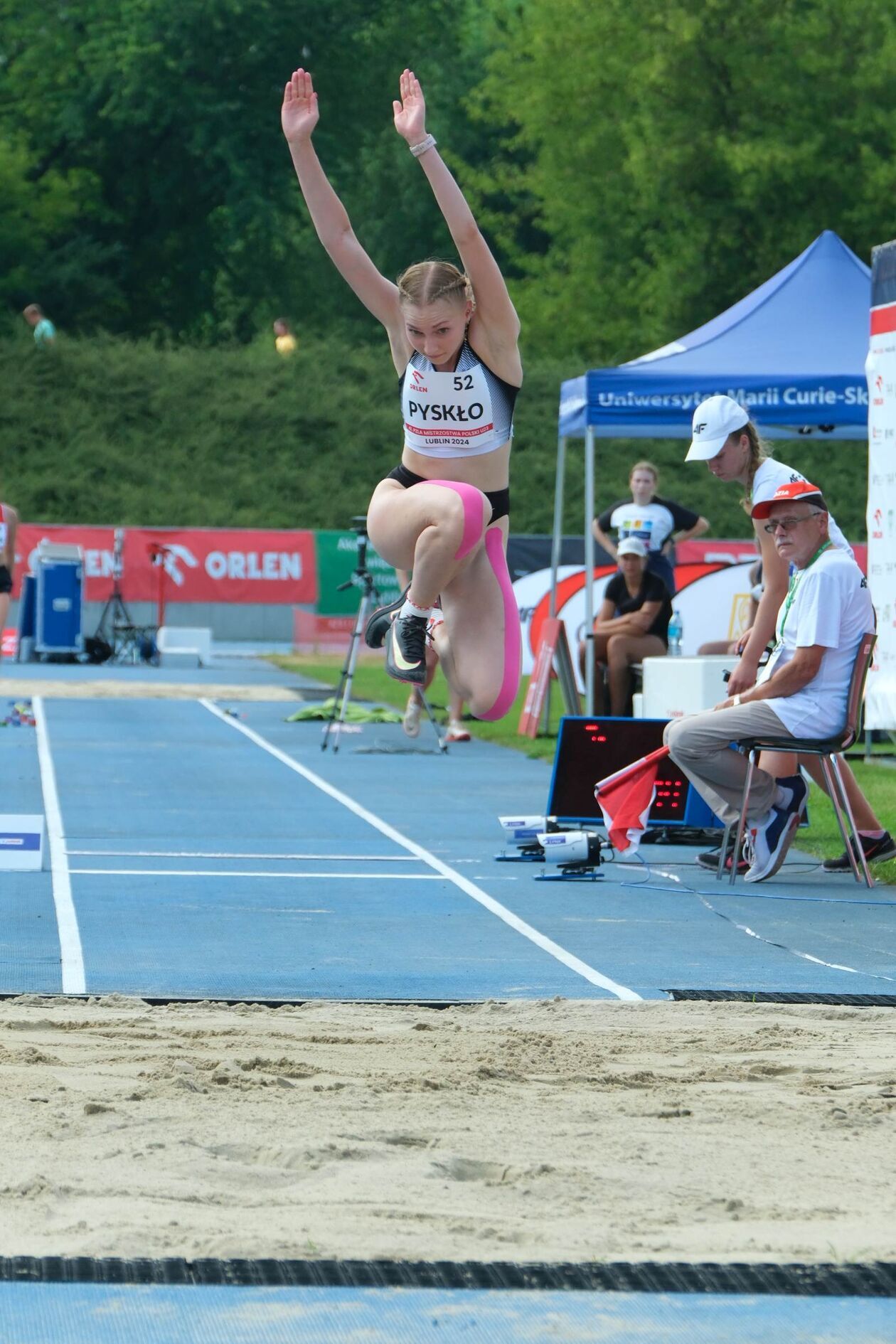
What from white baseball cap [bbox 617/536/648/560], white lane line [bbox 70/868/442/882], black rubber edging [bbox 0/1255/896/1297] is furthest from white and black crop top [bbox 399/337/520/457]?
white baseball cap [bbox 617/536/648/560]

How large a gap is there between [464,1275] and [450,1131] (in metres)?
0.92

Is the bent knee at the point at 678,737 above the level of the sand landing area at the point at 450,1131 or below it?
above

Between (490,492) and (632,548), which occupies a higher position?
(632,548)

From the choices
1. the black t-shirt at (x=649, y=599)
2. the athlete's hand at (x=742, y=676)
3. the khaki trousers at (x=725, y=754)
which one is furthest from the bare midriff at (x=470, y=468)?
the black t-shirt at (x=649, y=599)

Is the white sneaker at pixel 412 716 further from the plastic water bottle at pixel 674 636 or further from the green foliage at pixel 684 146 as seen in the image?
the green foliage at pixel 684 146

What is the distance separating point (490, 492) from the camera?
592 centimetres

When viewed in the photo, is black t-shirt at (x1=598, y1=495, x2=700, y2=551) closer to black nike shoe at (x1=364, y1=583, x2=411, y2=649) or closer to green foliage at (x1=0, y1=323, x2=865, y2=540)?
black nike shoe at (x1=364, y1=583, x2=411, y2=649)

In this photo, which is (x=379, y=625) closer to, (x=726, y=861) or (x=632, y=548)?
(x=726, y=861)

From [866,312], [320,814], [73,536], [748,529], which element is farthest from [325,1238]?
[748,529]

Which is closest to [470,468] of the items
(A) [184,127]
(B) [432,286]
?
(B) [432,286]

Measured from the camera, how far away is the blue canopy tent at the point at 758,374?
12.4 m

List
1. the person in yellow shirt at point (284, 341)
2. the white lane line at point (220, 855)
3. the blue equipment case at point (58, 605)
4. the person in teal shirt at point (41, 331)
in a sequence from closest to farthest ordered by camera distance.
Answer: the white lane line at point (220, 855), the blue equipment case at point (58, 605), the person in teal shirt at point (41, 331), the person in yellow shirt at point (284, 341)

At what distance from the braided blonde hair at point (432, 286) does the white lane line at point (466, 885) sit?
2.18 metres

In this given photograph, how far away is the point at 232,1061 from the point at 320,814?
5518 millimetres
